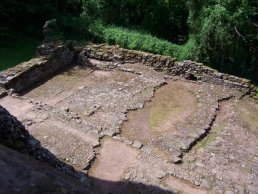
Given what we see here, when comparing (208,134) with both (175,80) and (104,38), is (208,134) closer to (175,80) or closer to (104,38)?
(175,80)

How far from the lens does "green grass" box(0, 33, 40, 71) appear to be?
14.7m

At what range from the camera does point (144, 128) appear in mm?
11375

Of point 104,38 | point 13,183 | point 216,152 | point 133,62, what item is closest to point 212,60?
point 133,62

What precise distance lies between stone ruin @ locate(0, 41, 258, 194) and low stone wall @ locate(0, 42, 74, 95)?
0.04 meters

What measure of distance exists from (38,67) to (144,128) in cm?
487

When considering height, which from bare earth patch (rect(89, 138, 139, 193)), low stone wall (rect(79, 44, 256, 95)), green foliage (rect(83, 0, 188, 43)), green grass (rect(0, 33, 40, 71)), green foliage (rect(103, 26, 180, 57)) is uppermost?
green foliage (rect(83, 0, 188, 43))

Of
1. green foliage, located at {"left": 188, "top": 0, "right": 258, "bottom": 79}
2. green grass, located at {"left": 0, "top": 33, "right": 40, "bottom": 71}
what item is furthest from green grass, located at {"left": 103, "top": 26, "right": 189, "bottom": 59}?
green grass, located at {"left": 0, "top": 33, "right": 40, "bottom": 71}

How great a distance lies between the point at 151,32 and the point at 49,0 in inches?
222

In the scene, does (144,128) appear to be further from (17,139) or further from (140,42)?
(140,42)

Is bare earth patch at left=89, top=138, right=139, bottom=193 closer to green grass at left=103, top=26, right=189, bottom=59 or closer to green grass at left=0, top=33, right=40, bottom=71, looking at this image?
green grass at left=0, top=33, right=40, bottom=71

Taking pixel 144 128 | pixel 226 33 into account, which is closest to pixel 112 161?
pixel 144 128

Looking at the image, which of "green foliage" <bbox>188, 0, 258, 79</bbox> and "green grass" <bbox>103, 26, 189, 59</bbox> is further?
"green grass" <bbox>103, 26, 189, 59</bbox>

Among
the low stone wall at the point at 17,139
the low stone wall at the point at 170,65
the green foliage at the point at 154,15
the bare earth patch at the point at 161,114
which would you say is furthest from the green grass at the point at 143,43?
the low stone wall at the point at 17,139

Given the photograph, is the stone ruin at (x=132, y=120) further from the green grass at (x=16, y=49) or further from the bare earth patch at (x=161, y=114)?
the green grass at (x=16, y=49)
